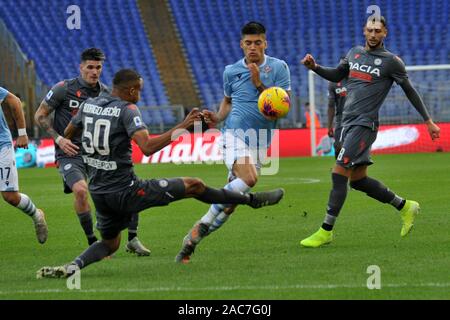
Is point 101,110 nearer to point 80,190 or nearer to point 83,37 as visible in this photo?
point 80,190

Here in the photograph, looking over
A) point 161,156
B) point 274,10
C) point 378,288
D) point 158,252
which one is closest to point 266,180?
point 161,156

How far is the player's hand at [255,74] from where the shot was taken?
9.17 meters

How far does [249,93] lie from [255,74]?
39cm

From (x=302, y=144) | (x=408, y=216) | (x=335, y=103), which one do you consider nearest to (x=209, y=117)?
(x=408, y=216)

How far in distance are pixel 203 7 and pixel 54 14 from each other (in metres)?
5.80

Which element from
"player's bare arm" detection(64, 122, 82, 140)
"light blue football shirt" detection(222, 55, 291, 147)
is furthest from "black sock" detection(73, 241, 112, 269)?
"light blue football shirt" detection(222, 55, 291, 147)

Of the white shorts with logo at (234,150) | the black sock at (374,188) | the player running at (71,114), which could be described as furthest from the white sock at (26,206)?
the black sock at (374,188)

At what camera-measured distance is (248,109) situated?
9.49m

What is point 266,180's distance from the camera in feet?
67.6

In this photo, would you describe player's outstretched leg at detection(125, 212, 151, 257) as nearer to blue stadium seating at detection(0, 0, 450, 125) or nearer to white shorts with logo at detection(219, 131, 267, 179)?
white shorts with logo at detection(219, 131, 267, 179)

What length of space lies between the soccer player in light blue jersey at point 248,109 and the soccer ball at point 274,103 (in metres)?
0.24

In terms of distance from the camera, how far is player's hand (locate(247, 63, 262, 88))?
9.17 meters

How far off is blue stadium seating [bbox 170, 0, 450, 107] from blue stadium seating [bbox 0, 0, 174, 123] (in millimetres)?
1681
